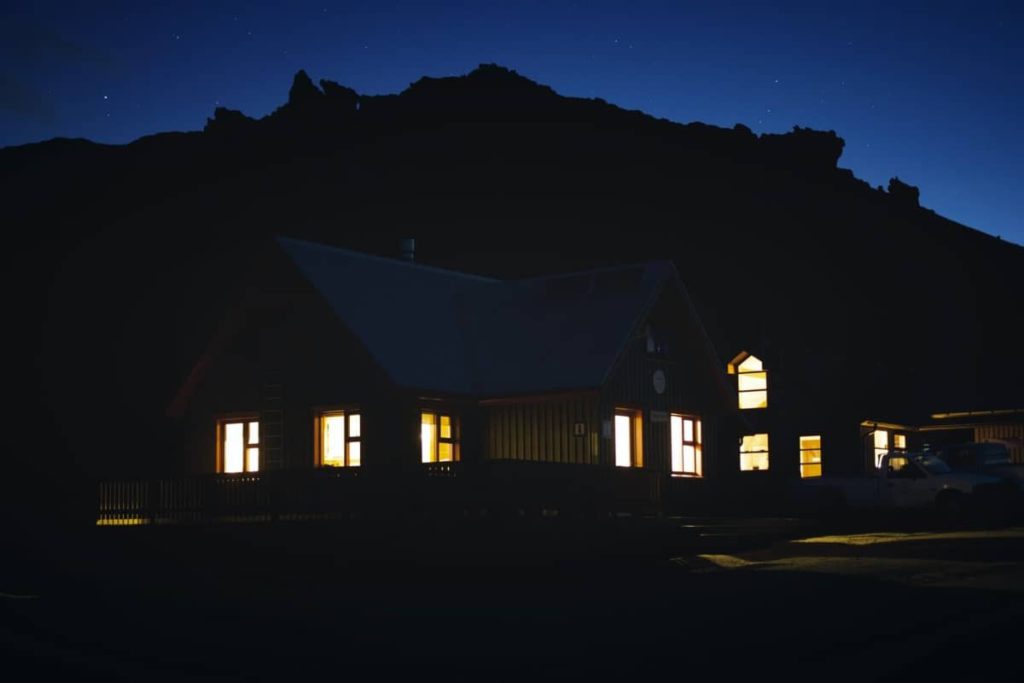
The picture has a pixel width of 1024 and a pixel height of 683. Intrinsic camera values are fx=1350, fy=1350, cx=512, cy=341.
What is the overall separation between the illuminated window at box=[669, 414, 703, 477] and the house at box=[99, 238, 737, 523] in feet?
0.24

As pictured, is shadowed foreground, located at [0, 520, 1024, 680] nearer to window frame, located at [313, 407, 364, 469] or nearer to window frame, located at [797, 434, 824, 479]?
window frame, located at [313, 407, 364, 469]

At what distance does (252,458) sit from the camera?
1475 inches

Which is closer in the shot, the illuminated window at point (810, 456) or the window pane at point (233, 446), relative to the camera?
the window pane at point (233, 446)

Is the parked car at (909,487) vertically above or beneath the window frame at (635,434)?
beneath

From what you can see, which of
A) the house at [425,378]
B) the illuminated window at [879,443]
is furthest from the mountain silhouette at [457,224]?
the house at [425,378]

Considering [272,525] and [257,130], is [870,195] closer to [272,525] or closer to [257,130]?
[257,130]

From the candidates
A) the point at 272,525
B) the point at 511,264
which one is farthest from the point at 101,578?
the point at 511,264

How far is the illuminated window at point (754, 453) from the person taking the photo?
54.8 metres

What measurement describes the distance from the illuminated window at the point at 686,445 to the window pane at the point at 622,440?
2.04m

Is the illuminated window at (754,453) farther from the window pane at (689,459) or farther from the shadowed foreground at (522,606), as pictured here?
the shadowed foreground at (522,606)

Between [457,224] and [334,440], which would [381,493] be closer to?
[334,440]

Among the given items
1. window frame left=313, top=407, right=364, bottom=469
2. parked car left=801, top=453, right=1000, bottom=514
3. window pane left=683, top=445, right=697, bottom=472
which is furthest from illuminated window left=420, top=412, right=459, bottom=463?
parked car left=801, top=453, right=1000, bottom=514

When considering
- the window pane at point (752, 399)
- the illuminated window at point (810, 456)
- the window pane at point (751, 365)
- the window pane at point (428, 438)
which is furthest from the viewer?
the window pane at point (751, 365)

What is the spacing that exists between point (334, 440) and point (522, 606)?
60.7 ft
